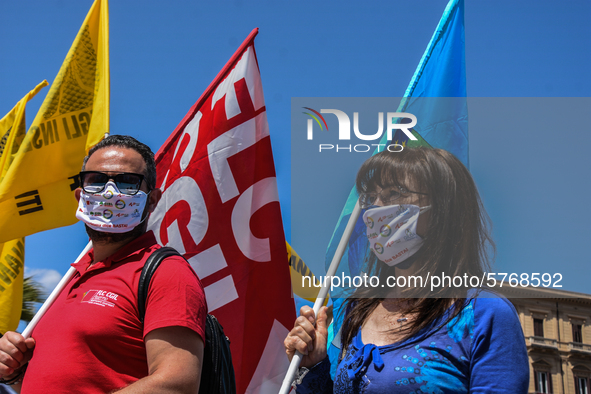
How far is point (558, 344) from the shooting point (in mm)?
35000

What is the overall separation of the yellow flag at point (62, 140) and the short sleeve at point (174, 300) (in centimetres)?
286

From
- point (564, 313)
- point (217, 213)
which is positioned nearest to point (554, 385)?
point (564, 313)

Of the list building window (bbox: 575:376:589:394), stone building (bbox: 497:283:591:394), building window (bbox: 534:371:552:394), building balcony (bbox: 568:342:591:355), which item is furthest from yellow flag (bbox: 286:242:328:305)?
building balcony (bbox: 568:342:591:355)

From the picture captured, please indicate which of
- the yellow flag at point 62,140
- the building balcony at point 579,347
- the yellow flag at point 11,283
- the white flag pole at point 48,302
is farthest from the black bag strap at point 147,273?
the building balcony at point 579,347

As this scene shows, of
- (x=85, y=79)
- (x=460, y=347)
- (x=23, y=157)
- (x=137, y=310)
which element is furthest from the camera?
(x=85, y=79)

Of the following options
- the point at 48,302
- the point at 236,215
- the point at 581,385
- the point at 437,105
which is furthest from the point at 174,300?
the point at 581,385

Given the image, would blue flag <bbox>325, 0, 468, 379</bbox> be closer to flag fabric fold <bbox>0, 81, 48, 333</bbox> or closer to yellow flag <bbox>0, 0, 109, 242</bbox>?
yellow flag <bbox>0, 0, 109, 242</bbox>

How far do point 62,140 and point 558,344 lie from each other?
3695 cm

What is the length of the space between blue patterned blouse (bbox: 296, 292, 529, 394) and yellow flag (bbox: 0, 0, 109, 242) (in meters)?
3.55

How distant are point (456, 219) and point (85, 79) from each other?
4.23 meters

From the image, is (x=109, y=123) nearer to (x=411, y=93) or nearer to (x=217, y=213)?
(x=217, y=213)

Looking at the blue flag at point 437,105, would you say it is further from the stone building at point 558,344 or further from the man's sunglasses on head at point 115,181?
the stone building at point 558,344

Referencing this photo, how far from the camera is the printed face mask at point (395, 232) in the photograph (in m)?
2.31

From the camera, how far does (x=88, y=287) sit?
2.31 m
